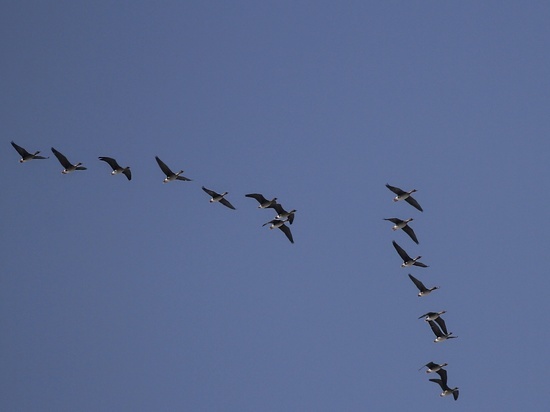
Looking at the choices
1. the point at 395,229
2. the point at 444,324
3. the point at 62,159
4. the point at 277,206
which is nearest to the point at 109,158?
the point at 62,159

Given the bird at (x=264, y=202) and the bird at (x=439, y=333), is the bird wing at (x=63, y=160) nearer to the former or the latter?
the bird at (x=264, y=202)

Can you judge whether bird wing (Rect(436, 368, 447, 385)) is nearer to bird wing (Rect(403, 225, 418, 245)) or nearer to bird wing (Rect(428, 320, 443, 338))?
bird wing (Rect(428, 320, 443, 338))

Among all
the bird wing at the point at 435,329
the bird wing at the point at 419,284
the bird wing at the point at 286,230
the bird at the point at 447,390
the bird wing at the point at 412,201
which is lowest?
the bird at the point at 447,390

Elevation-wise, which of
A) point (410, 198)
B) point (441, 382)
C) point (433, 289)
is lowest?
point (441, 382)

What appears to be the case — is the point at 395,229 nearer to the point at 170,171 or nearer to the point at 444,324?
the point at 444,324

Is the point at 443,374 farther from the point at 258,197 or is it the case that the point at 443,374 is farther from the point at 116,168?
the point at 116,168

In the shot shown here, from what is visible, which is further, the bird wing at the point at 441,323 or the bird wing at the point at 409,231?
the bird wing at the point at 441,323

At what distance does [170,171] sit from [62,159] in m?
5.93

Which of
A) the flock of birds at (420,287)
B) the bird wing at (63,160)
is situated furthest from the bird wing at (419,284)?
the bird wing at (63,160)

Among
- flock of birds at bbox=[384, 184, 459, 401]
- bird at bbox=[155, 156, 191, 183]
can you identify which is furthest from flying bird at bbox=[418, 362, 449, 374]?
bird at bbox=[155, 156, 191, 183]

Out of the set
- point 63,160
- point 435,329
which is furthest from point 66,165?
point 435,329

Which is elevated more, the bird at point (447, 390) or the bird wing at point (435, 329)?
the bird wing at point (435, 329)

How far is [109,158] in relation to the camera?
220 feet

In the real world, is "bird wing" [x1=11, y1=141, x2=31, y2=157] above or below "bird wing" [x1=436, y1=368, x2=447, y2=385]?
above
